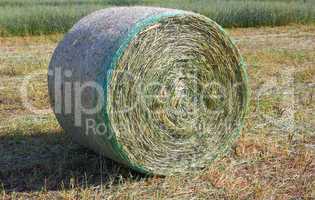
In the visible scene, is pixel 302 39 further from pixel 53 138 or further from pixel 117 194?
pixel 117 194

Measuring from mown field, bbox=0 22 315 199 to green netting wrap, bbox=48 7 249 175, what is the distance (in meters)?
0.23

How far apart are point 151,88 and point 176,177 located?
30.7 inches

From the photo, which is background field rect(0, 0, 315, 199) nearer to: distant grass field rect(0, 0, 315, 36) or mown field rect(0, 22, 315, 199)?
mown field rect(0, 22, 315, 199)

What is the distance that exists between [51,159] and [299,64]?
572 cm

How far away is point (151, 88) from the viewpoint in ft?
15.4

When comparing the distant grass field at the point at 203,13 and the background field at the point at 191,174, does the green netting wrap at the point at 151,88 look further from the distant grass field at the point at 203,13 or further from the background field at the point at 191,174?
the distant grass field at the point at 203,13

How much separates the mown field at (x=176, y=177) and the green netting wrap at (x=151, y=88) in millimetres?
233

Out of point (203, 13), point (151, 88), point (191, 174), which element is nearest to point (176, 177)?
point (191, 174)

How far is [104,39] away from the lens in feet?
14.6

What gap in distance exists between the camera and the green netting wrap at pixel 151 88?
14.4ft

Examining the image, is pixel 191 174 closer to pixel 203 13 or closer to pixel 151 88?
pixel 151 88

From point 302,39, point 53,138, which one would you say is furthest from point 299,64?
point 53,138

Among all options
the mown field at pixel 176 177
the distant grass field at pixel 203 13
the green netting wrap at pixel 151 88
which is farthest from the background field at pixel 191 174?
the distant grass field at pixel 203 13

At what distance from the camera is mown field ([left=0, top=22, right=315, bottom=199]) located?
14.7ft
